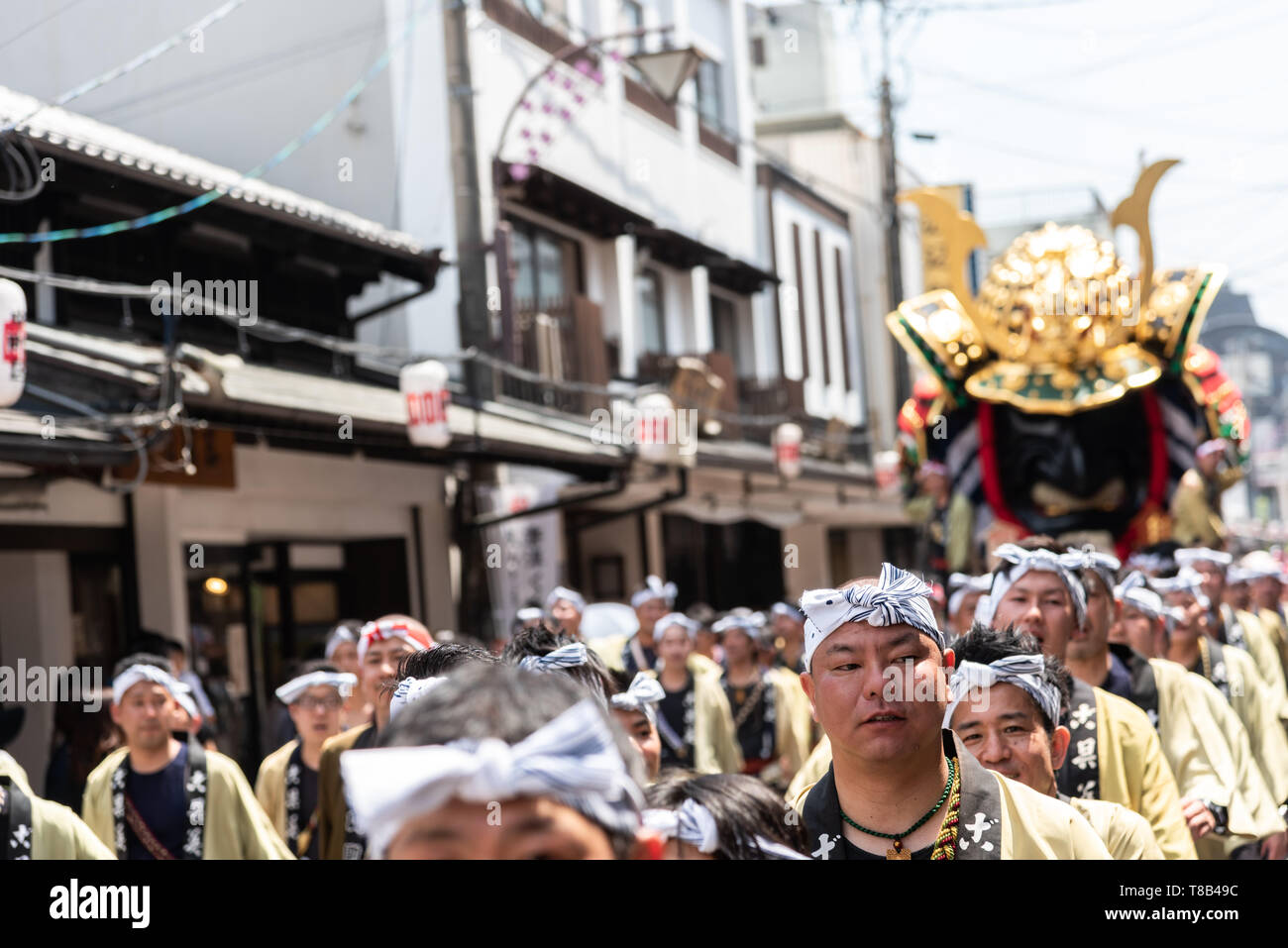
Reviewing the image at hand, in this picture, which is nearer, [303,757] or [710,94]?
[303,757]

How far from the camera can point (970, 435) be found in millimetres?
8922

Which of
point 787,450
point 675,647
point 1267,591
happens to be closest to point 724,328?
point 787,450

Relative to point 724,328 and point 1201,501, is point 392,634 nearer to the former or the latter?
point 1201,501

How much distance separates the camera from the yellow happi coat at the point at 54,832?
437cm

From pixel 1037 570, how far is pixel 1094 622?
11.6 inches

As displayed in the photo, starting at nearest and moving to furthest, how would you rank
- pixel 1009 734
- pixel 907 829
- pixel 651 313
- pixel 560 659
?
pixel 907 829
pixel 1009 734
pixel 560 659
pixel 651 313

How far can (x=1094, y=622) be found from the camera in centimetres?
523

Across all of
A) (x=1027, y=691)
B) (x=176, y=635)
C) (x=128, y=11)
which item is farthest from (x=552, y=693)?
(x=176, y=635)

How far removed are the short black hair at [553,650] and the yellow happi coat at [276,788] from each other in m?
2.42

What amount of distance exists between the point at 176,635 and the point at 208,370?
275cm

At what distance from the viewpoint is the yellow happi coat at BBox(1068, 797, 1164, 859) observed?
3.58 meters

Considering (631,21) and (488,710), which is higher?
(631,21)

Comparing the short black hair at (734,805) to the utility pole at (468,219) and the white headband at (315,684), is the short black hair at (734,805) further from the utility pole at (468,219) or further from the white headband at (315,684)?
the utility pole at (468,219)

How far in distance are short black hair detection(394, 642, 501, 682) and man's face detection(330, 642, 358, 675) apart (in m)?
3.47
